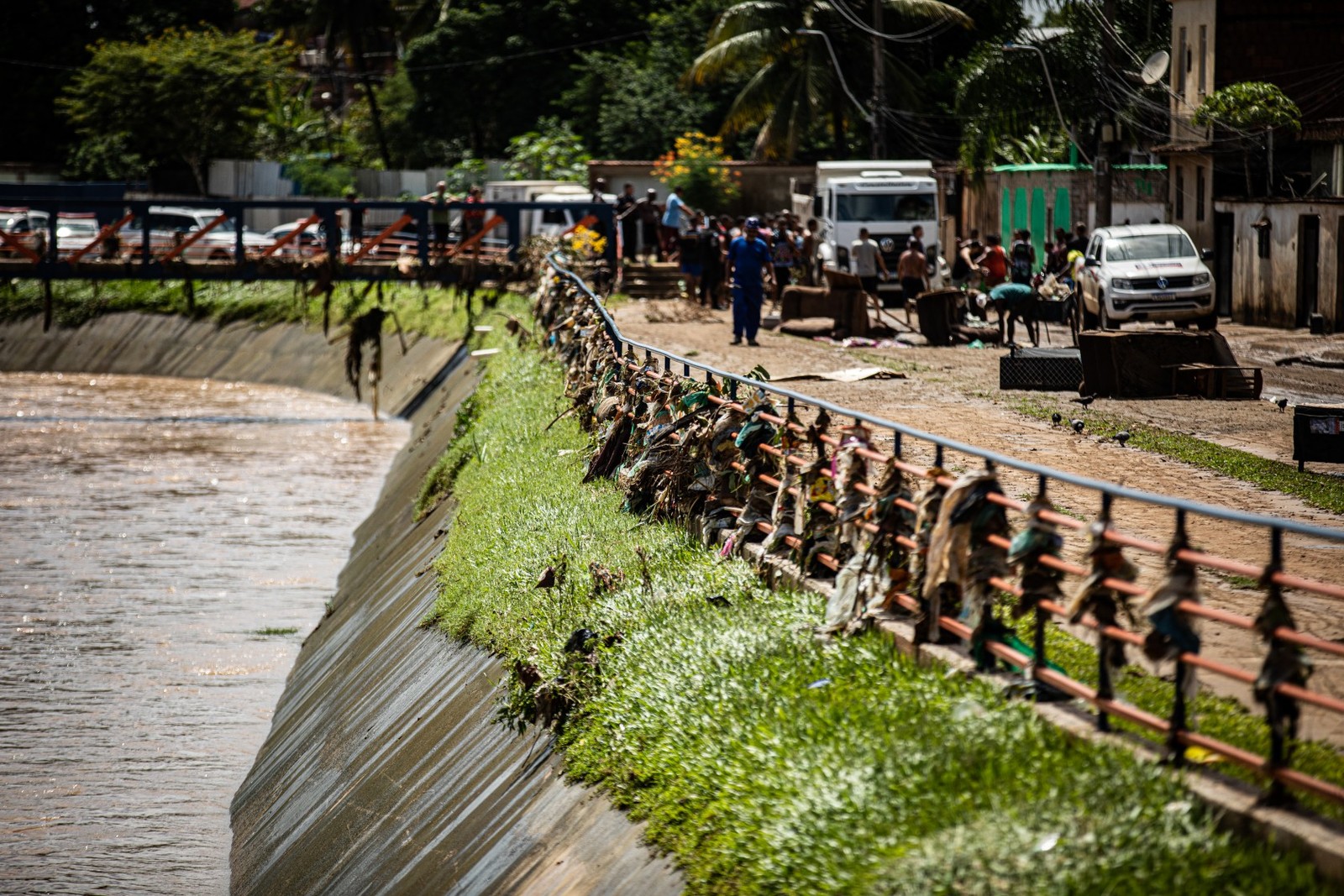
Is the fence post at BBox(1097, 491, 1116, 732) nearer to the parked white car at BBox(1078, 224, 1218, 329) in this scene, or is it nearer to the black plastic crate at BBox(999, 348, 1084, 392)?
the black plastic crate at BBox(999, 348, 1084, 392)

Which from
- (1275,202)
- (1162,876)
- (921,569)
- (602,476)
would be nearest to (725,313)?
(1275,202)

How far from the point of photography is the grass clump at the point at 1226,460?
45.0ft

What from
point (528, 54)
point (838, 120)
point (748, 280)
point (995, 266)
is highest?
point (528, 54)

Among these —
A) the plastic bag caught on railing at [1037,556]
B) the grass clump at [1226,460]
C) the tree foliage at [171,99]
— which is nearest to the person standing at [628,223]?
the grass clump at [1226,460]

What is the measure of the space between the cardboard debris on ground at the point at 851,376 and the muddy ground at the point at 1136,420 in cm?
19

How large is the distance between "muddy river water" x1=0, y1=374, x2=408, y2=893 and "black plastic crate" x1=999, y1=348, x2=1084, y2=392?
9246 mm

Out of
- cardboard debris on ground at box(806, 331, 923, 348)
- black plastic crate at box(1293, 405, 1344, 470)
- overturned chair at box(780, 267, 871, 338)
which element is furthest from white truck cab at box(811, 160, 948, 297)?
black plastic crate at box(1293, 405, 1344, 470)

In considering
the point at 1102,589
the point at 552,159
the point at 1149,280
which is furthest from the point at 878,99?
the point at 1102,589

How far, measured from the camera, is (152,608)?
66.7 feet

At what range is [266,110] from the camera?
7338cm

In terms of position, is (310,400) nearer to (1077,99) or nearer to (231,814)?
(1077,99)

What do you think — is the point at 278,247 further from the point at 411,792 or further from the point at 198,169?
the point at 198,169

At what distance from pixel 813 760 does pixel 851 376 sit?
53.2ft

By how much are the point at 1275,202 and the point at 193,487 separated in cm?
2081
